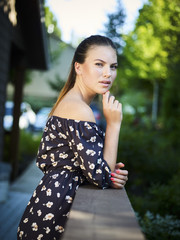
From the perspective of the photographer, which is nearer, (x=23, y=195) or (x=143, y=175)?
(x=23, y=195)

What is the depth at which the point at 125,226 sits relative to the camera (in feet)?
4.06

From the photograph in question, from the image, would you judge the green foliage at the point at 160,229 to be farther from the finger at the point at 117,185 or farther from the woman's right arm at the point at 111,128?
the woman's right arm at the point at 111,128

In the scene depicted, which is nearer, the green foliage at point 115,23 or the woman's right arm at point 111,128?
the woman's right arm at point 111,128

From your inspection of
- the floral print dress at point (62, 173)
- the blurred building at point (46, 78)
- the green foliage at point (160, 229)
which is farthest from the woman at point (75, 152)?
the blurred building at point (46, 78)

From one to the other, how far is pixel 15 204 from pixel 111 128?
439 cm

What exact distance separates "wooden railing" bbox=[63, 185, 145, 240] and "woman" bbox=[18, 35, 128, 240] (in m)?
0.17

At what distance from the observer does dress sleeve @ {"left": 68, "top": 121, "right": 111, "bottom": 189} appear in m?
1.86

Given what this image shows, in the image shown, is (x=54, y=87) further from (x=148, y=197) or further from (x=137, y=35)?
(x=148, y=197)

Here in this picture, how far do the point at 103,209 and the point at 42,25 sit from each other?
239 inches

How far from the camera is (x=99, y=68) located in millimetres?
2156

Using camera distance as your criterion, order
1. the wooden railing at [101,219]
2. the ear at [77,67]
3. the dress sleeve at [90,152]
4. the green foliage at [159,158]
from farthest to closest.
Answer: the green foliage at [159,158], the ear at [77,67], the dress sleeve at [90,152], the wooden railing at [101,219]

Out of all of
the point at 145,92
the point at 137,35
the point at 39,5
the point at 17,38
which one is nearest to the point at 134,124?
the point at 137,35

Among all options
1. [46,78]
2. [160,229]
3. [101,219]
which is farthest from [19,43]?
[46,78]

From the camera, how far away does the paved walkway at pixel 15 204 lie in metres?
4.58
